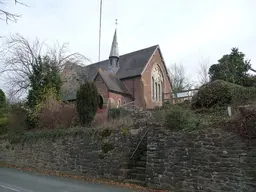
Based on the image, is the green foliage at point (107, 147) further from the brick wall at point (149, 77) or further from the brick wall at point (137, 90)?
the brick wall at point (149, 77)

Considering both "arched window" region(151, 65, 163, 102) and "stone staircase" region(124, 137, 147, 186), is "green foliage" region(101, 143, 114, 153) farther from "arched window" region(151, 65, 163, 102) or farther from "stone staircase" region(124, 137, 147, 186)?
"arched window" region(151, 65, 163, 102)

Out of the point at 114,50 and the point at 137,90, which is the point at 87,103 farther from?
the point at 114,50

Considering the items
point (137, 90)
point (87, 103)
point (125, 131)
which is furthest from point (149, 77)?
point (125, 131)

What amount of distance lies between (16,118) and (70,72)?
7393 millimetres

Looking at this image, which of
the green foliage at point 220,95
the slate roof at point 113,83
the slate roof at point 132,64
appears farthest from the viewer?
the slate roof at point 132,64

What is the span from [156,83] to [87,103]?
72.6ft

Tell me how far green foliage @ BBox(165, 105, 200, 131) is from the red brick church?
1587cm

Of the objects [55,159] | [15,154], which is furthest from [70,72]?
[55,159]

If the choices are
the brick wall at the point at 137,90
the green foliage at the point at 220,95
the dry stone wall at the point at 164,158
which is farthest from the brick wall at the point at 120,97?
the green foliage at the point at 220,95

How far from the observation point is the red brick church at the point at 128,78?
2581cm

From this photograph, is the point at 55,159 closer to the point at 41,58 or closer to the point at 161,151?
the point at 161,151

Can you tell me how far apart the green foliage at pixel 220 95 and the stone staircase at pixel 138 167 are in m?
4.96

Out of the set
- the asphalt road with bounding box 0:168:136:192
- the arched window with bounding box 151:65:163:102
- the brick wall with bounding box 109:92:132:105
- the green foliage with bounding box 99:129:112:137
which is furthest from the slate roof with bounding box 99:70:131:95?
the asphalt road with bounding box 0:168:136:192

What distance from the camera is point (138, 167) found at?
10.2 m
